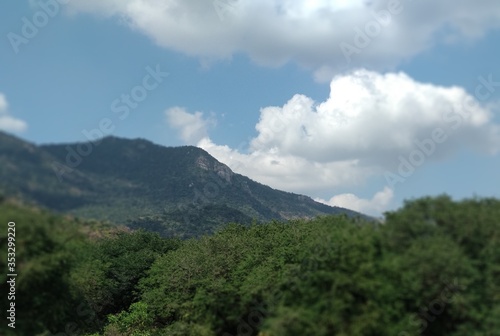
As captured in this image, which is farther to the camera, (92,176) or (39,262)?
(92,176)

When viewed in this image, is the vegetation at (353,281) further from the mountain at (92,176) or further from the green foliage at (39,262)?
the mountain at (92,176)

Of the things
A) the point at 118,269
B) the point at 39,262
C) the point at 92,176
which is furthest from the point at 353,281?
the point at 118,269

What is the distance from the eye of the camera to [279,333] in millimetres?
23906

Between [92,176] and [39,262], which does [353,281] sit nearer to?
[39,262]

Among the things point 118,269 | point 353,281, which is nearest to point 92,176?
point 353,281

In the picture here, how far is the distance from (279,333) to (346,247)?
6.07 metres

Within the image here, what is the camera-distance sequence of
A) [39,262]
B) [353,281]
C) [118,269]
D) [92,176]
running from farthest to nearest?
1. [118,269]
2. [92,176]
3. [39,262]
4. [353,281]

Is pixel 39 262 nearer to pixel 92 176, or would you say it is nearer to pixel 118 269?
pixel 92 176

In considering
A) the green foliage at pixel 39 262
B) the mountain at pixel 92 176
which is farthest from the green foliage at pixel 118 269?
the green foliage at pixel 39 262

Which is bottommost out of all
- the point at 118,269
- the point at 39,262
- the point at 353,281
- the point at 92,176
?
the point at 118,269

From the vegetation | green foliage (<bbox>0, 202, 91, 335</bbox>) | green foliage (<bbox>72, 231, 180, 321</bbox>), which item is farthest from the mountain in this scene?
green foliage (<bbox>72, 231, 180, 321</bbox>)

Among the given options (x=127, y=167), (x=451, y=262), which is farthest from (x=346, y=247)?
(x=127, y=167)

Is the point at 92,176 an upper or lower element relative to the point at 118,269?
upper

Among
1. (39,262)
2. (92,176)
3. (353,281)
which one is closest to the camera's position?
(353,281)
